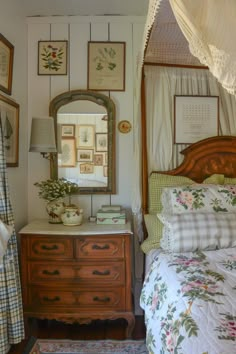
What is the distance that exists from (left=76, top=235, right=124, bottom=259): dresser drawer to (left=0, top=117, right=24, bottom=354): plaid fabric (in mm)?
503

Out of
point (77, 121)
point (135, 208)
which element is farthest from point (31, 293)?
point (77, 121)

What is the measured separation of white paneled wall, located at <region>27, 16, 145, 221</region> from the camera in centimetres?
280

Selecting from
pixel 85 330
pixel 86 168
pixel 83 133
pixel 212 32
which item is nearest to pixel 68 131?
pixel 83 133

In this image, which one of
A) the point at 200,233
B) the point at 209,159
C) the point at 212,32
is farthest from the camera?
the point at 209,159

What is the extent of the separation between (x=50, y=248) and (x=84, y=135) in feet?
3.25

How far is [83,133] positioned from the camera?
279cm

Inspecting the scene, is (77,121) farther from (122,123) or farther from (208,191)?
(208,191)

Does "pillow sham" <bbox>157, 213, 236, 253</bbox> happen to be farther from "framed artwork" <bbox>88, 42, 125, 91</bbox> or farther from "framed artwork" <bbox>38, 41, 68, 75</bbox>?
"framed artwork" <bbox>38, 41, 68, 75</bbox>

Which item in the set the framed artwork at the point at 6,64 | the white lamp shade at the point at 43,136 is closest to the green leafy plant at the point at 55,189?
the white lamp shade at the point at 43,136

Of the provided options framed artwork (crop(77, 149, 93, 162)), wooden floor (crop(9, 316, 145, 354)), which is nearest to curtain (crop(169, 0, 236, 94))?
framed artwork (crop(77, 149, 93, 162))

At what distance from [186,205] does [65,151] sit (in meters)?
1.14

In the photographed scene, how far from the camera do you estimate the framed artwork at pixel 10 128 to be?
2346mm

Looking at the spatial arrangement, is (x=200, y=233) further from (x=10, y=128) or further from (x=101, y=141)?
(x=10, y=128)

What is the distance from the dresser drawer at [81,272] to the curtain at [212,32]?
61.1 inches
